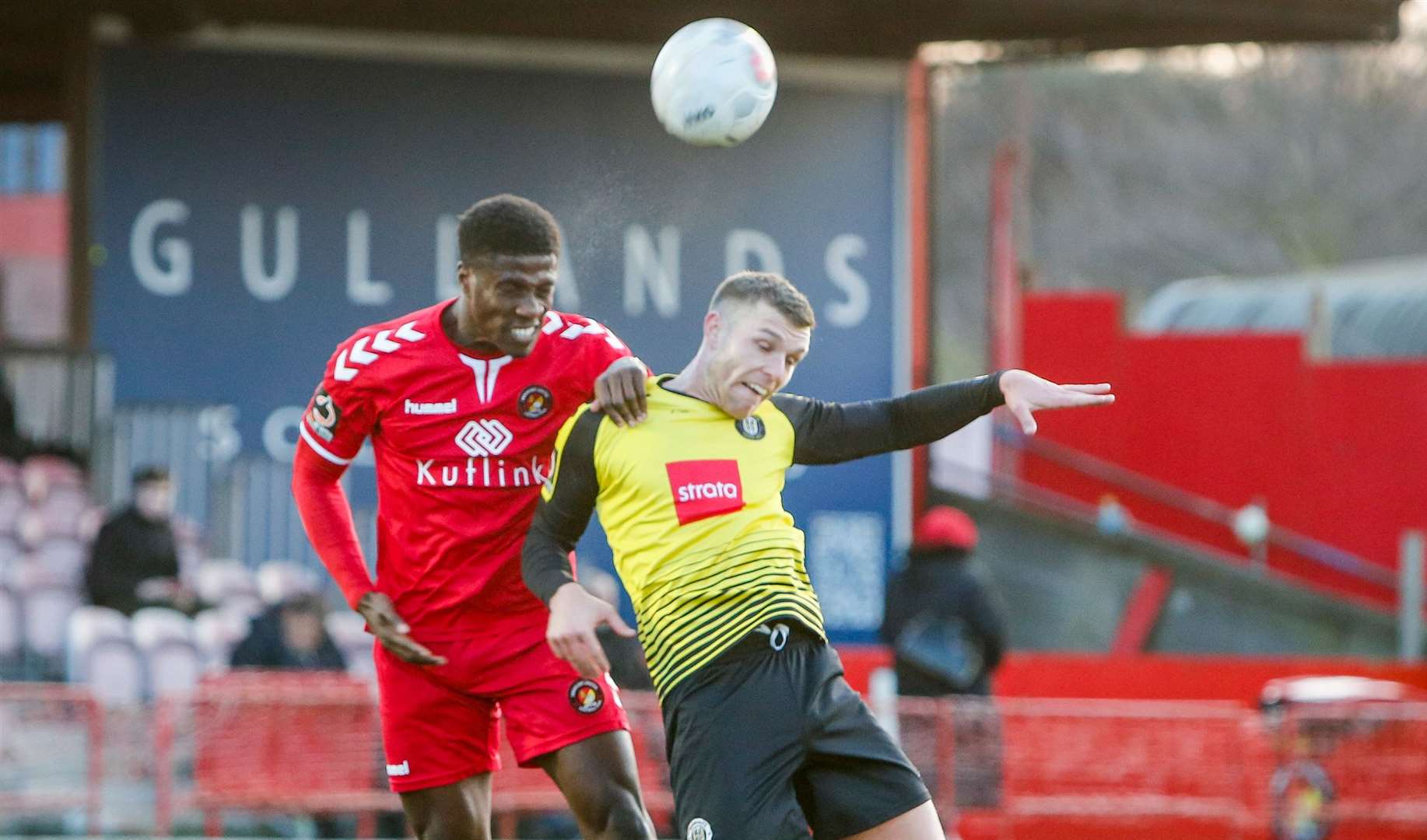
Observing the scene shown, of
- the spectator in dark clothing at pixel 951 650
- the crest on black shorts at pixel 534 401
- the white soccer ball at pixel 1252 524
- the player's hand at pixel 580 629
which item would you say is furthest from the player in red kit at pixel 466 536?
the white soccer ball at pixel 1252 524

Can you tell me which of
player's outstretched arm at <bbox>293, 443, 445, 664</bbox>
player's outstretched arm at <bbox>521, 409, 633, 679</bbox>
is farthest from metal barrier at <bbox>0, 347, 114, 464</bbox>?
player's outstretched arm at <bbox>521, 409, 633, 679</bbox>

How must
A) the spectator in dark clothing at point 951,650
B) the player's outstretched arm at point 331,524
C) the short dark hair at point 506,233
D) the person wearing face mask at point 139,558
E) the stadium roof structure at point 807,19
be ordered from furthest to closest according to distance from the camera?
the stadium roof structure at point 807,19
the person wearing face mask at point 139,558
the spectator in dark clothing at point 951,650
the player's outstretched arm at point 331,524
the short dark hair at point 506,233

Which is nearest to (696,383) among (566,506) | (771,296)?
(771,296)

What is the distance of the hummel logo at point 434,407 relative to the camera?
6113 mm

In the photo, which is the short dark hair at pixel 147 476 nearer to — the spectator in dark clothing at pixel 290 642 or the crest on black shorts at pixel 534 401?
the spectator in dark clothing at pixel 290 642

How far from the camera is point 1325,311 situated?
2808 centimetres

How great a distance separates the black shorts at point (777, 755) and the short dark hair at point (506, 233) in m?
1.33

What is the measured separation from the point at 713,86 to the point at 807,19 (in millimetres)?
10043

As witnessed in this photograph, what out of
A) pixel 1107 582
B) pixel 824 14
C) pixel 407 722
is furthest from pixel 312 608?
pixel 1107 582

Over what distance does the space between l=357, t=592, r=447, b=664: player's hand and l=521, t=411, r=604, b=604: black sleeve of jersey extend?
69 cm

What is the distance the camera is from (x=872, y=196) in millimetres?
17172

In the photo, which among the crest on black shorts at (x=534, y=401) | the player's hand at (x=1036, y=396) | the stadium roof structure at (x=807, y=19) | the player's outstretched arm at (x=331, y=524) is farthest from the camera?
the stadium roof structure at (x=807, y=19)

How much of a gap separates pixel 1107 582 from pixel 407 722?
16.2 meters

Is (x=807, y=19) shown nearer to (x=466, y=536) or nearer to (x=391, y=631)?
(x=466, y=536)
